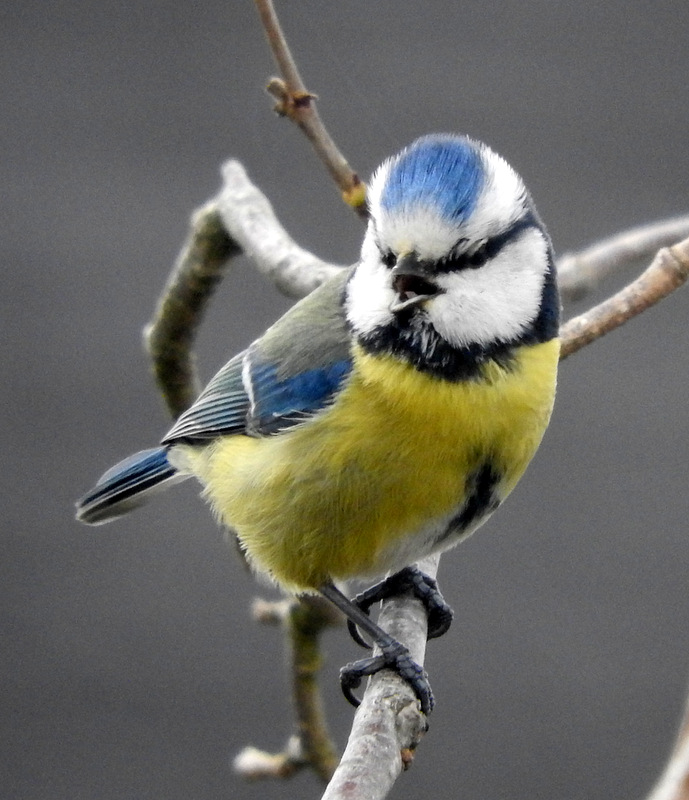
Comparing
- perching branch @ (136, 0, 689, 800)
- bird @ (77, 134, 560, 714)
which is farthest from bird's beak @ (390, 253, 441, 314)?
perching branch @ (136, 0, 689, 800)

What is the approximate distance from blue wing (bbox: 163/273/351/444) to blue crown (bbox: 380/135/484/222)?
0.22 meters

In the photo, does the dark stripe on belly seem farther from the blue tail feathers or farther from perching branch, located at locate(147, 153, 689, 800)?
the blue tail feathers

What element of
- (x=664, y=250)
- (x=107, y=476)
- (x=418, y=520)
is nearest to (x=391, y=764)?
(x=418, y=520)

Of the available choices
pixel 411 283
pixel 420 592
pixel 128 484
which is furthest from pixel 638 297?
pixel 128 484

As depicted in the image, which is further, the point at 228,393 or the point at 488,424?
the point at 228,393

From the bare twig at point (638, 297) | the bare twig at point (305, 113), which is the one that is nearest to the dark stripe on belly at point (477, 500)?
the bare twig at point (638, 297)

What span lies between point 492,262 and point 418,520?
29 centimetres

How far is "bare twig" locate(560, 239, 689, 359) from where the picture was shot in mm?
1265

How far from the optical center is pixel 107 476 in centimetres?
164

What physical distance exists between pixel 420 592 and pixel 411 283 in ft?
1.35

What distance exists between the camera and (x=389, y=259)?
1128 mm

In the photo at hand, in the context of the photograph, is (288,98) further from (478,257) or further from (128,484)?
(128,484)

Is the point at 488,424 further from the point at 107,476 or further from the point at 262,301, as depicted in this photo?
the point at 262,301

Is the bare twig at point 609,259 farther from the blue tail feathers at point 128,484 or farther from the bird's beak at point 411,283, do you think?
the blue tail feathers at point 128,484
